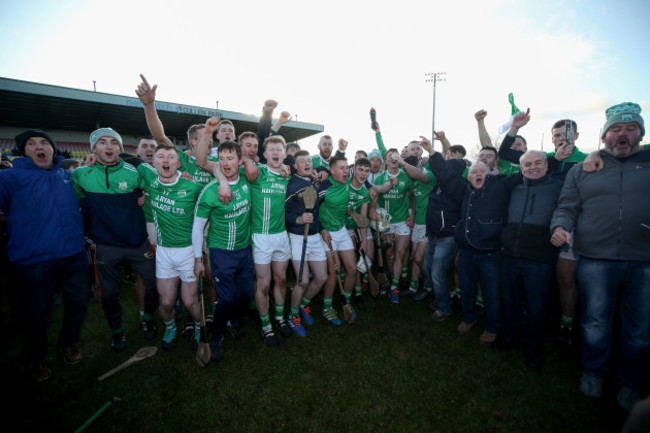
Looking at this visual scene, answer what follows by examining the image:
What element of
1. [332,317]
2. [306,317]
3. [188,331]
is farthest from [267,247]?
[188,331]

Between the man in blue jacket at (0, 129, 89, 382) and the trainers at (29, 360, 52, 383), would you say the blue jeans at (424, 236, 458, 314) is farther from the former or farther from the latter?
the trainers at (29, 360, 52, 383)

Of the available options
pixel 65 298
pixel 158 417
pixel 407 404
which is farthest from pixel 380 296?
pixel 65 298

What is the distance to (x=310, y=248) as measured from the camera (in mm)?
4555

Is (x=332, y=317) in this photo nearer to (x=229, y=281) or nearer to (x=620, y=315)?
(x=229, y=281)

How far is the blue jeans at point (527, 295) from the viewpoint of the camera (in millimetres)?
3453

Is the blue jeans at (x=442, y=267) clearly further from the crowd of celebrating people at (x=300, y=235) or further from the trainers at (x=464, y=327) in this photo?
the trainers at (x=464, y=327)

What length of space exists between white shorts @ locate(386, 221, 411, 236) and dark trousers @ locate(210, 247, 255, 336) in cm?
305

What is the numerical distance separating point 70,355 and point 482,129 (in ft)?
23.2

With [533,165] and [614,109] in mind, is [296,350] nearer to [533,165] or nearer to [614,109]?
[533,165]

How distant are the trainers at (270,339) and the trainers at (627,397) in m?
3.85

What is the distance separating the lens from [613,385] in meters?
3.23

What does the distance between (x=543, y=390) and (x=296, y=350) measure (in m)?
2.94

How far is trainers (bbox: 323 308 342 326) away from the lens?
4.68m

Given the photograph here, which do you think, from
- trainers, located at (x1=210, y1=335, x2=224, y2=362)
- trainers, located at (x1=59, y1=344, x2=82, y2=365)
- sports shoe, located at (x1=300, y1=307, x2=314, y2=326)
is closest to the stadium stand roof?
trainers, located at (x1=59, y1=344, x2=82, y2=365)
